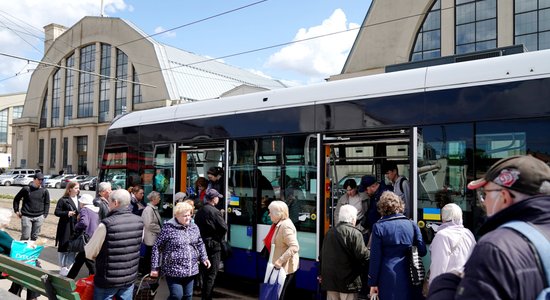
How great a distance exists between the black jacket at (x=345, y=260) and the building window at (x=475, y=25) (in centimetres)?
2075

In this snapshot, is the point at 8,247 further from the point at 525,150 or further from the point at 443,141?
the point at 525,150

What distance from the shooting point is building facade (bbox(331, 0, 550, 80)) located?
71.4ft

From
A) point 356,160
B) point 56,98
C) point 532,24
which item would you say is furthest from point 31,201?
point 56,98

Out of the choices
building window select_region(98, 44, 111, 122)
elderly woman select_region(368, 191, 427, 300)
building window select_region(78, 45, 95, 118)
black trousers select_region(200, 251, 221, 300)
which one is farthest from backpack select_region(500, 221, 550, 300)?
building window select_region(78, 45, 95, 118)

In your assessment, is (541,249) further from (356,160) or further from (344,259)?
(356,160)

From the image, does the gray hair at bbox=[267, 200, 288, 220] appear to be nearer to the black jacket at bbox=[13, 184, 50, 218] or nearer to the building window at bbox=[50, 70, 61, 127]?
the black jacket at bbox=[13, 184, 50, 218]

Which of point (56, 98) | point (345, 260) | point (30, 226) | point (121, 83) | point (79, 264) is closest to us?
point (345, 260)

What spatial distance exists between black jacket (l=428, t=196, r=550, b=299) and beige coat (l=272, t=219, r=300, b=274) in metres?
3.77

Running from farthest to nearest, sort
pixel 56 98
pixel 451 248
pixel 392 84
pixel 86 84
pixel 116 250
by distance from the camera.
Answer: pixel 56 98
pixel 86 84
pixel 392 84
pixel 116 250
pixel 451 248

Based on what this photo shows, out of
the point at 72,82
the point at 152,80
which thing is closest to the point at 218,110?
the point at 152,80

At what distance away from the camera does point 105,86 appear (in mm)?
50344

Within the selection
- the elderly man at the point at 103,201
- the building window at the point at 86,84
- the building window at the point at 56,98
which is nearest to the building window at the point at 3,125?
the building window at the point at 56,98

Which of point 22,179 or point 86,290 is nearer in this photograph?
point 86,290

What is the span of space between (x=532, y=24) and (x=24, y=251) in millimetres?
23268
